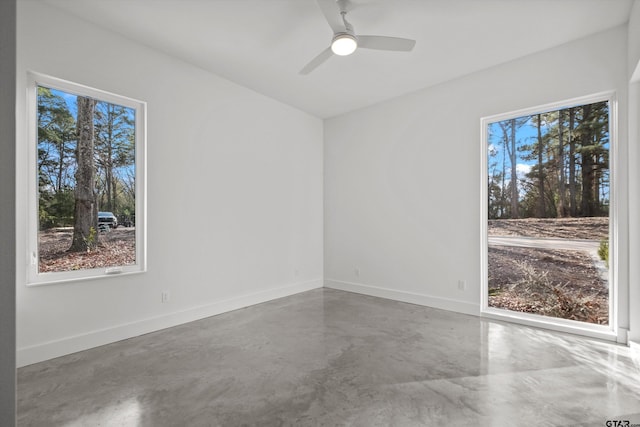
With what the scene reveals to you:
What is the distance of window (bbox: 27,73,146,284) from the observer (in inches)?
107

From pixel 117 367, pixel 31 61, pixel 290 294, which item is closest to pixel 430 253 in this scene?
pixel 290 294

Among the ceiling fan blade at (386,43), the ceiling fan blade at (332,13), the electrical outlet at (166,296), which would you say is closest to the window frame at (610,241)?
the ceiling fan blade at (386,43)

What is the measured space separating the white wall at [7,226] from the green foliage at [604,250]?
4499 mm

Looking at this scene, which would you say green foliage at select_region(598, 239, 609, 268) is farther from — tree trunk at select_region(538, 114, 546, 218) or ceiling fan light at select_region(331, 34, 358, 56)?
ceiling fan light at select_region(331, 34, 358, 56)

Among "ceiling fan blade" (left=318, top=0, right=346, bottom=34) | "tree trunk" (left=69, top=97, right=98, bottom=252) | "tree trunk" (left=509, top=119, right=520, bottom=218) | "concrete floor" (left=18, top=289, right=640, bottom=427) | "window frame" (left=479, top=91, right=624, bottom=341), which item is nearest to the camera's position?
"concrete floor" (left=18, top=289, right=640, bottom=427)

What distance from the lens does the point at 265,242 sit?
4691mm

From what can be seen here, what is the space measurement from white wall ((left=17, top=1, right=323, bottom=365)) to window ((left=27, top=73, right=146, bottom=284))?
0.33 ft

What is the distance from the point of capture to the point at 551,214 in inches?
141

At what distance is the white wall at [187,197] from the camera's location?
272 cm

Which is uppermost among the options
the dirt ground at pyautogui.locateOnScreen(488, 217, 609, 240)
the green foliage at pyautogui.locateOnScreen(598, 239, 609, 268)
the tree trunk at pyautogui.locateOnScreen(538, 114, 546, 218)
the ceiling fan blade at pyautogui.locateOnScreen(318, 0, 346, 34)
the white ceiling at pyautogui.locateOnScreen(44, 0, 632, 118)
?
the white ceiling at pyautogui.locateOnScreen(44, 0, 632, 118)

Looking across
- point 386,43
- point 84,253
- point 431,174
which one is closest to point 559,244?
point 431,174

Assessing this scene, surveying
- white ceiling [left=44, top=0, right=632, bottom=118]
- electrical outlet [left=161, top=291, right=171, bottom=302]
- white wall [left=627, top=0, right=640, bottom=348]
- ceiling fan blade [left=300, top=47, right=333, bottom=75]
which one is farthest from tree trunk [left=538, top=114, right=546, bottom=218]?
electrical outlet [left=161, top=291, right=171, bottom=302]

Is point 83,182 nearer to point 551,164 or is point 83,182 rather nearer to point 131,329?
point 131,329

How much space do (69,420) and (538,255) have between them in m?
4.52
